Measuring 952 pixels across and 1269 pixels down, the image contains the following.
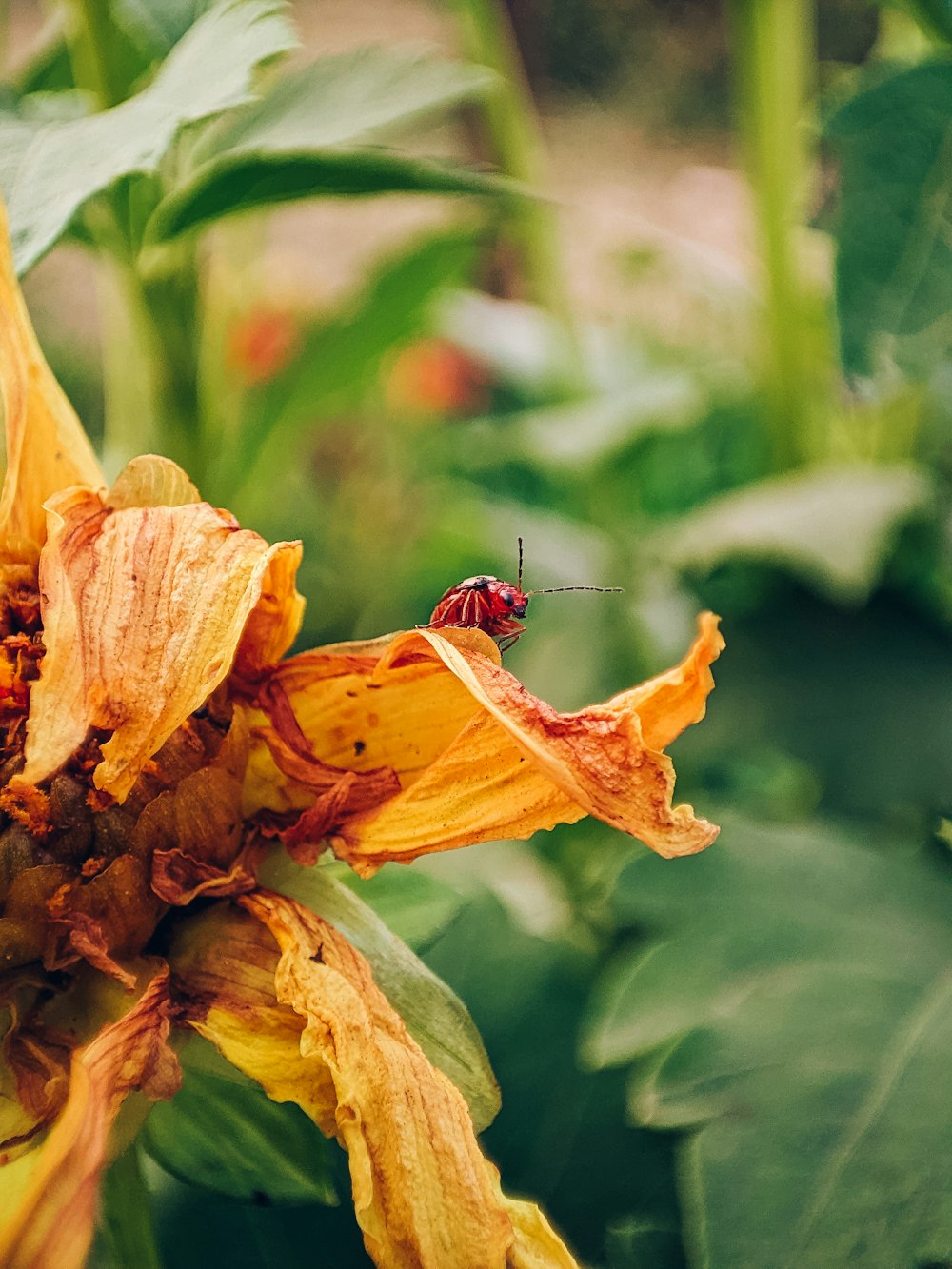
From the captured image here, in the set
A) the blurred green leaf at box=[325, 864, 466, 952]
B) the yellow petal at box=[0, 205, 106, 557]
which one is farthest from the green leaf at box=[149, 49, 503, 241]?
the blurred green leaf at box=[325, 864, 466, 952]

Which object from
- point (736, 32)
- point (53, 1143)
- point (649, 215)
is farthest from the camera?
point (649, 215)

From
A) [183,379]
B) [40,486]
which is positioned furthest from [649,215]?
[40,486]

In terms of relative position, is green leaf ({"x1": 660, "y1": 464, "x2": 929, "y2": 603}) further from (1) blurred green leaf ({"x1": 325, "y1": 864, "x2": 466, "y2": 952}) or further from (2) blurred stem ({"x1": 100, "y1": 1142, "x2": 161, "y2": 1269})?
(2) blurred stem ({"x1": 100, "y1": 1142, "x2": 161, "y2": 1269})

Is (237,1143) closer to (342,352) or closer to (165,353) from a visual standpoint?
(165,353)

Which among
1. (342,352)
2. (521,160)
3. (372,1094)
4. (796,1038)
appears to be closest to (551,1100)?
(796,1038)

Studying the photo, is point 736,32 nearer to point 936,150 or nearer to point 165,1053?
point 936,150

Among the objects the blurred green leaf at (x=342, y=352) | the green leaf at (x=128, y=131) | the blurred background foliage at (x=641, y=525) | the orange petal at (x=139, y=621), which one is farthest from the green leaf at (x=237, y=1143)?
the blurred green leaf at (x=342, y=352)
